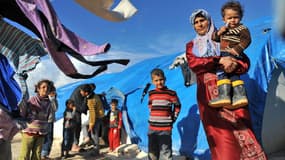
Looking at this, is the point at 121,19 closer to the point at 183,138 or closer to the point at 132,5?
the point at 132,5

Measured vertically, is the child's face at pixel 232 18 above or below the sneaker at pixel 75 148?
above

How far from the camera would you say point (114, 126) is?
5953 millimetres

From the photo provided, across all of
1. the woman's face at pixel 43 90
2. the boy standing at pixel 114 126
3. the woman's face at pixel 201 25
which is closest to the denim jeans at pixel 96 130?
the boy standing at pixel 114 126

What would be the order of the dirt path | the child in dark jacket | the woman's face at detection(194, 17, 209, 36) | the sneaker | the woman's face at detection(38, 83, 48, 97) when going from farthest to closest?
the sneaker
the child in dark jacket
the dirt path
the woman's face at detection(38, 83, 48, 97)
the woman's face at detection(194, 17, 209, 36)

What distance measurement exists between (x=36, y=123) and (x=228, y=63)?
222 centimetres

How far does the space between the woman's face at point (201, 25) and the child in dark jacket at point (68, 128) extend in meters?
3.79

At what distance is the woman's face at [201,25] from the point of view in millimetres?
2691

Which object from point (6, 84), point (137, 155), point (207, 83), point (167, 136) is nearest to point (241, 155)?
point (207, 83)

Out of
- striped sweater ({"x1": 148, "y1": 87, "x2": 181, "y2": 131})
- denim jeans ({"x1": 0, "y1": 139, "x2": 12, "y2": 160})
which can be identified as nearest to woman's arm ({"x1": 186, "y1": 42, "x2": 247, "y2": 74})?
striped sweater ({"x1": 148, "y1": 87, "x2": 181, "y2": 131})

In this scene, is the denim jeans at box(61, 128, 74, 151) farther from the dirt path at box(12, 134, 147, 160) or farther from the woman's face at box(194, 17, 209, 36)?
the woman's face at box(194, 17, 209, 36)

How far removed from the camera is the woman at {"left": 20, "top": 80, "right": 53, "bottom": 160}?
3457mm

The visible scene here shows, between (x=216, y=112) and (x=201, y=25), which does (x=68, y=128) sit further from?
(x=201, y=25)

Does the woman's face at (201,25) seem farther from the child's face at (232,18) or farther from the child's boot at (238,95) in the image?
the child's boot at (238,95)

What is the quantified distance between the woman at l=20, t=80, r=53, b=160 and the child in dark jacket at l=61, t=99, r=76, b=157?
6.92ft
